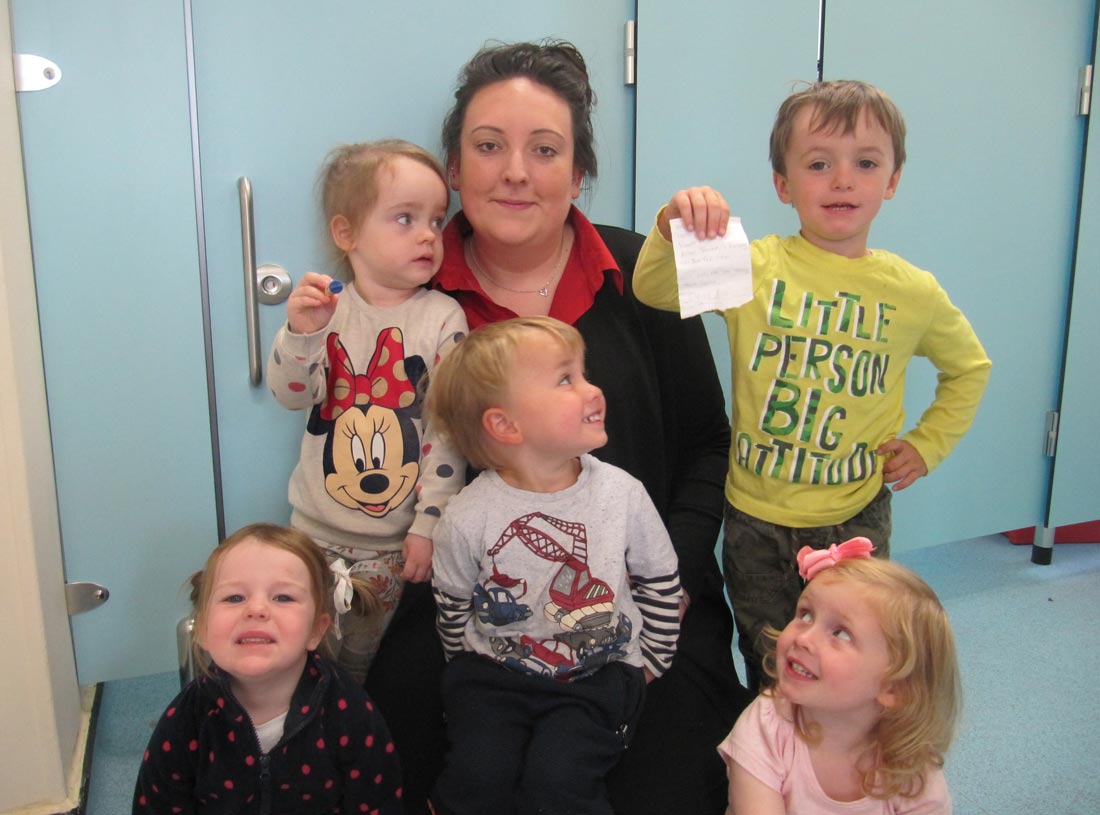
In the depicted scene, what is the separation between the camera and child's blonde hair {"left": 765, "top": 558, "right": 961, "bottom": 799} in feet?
4.04

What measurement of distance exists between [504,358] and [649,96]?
3.04 feet

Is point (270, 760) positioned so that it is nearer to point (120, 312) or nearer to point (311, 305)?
point (311, 305)

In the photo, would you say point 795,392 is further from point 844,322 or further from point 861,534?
point 861,534

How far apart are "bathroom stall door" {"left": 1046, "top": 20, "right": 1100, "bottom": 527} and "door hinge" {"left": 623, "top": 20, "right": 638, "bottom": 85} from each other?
4.74 feet

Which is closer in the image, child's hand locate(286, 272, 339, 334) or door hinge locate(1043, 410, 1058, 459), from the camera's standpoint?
child's hand locate(286, 272, 339, 334)

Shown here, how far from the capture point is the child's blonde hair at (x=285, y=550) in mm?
1293

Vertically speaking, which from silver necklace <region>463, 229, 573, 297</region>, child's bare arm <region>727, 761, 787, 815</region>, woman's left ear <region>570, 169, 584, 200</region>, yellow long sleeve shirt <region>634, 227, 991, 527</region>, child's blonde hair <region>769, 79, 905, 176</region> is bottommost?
child's bare arm <region>727, 761, 787, 815</region>

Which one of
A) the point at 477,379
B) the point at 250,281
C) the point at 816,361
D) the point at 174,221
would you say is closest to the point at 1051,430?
the point at 816,361

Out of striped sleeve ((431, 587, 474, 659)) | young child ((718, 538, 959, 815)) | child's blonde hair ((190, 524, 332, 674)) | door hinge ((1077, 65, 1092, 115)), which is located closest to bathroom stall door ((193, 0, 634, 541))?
child's blonde hair ((190, 524, 332, 674))

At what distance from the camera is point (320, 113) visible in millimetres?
1693

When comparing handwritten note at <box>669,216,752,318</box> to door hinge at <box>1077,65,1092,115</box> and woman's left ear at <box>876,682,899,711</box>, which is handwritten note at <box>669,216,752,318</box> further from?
door hinge at <box>1077,65,1092,115</box>

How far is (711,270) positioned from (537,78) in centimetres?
50

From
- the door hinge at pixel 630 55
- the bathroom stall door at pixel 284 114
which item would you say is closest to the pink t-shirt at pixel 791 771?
the bathroom stall door at pixel 284 114

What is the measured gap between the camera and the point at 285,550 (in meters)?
1.29
